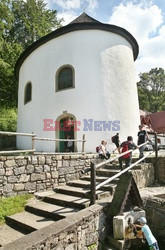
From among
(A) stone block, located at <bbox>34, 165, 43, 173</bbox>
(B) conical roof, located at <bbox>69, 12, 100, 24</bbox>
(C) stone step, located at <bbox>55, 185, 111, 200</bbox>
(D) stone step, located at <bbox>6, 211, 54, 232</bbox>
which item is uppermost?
(B) conical roof, located at <bbox>69, 12, 100, 24</bbox>

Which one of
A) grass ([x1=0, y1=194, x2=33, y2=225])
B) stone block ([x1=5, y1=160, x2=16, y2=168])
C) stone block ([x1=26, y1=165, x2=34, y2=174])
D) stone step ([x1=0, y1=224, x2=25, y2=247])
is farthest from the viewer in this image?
stone block ([x1=26, y1=165, x2=34, y2=174])

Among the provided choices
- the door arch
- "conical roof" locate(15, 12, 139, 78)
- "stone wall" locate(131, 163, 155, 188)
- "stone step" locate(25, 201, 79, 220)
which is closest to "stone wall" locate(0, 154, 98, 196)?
"stone step" locate(25, 201, 79, 220)

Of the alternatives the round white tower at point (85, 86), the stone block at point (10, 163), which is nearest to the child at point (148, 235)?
the stone block at point (10, 163)

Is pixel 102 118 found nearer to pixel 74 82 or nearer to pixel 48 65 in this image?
pixel 74 82

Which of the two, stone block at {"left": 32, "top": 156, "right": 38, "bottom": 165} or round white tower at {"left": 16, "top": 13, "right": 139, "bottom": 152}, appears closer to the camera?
stone block at {"left": 32, "top": 156, "right": 38, "bottom": 165}

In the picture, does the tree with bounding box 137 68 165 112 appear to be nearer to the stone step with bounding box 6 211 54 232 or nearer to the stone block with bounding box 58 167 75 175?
the stone block with bounding box 58 167 75 175

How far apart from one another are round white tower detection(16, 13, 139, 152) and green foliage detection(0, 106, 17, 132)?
522 cm

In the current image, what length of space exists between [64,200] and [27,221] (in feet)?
3.35

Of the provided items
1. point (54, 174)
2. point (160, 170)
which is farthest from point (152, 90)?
point (54, 174)

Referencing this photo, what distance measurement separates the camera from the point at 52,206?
15.1ft

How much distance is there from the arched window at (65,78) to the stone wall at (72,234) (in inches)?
286

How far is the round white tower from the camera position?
952 centimetres

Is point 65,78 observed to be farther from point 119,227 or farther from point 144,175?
point 119,227

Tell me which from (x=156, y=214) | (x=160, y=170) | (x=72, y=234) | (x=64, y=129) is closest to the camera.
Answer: (x=72, y=234)
